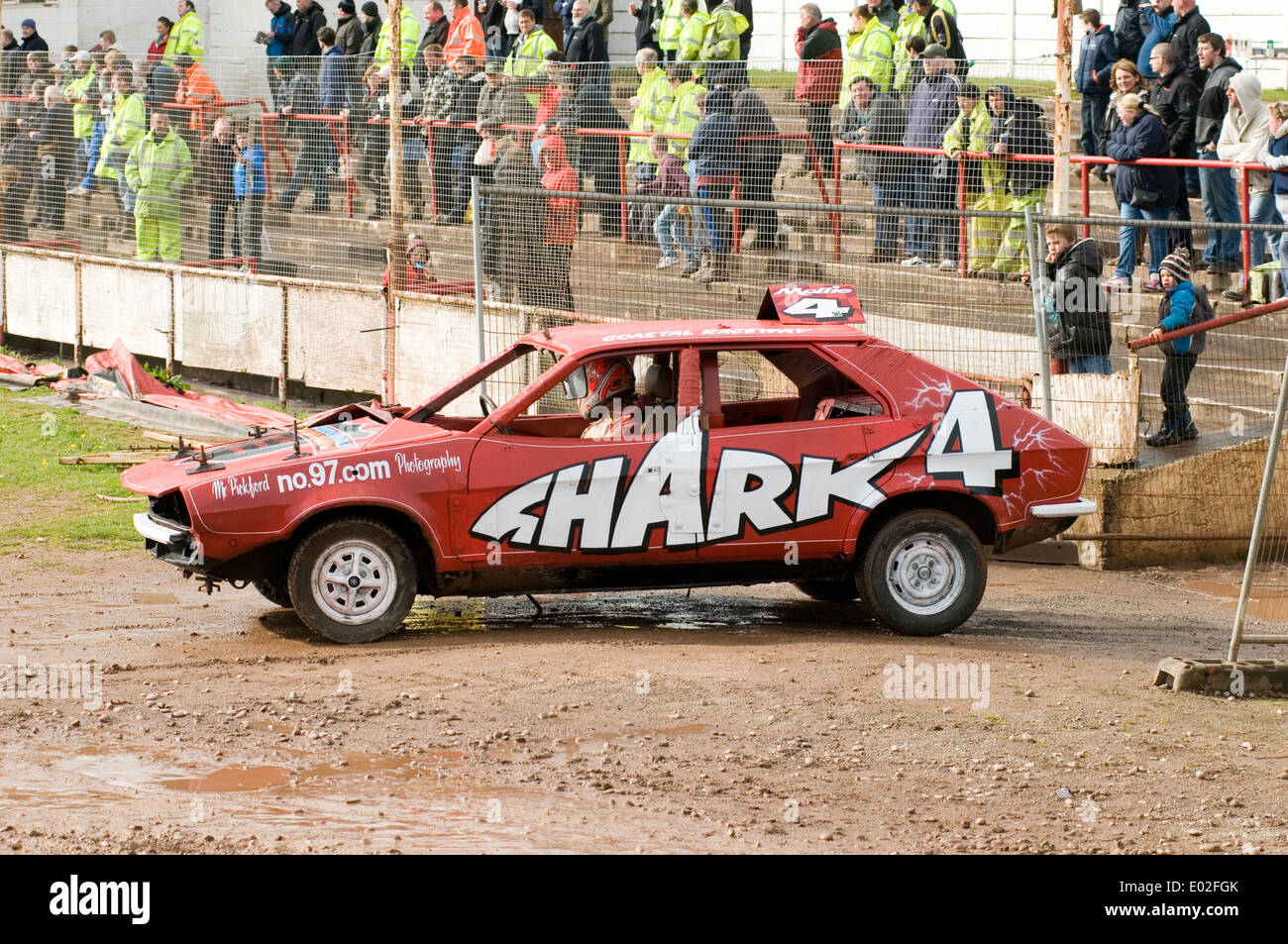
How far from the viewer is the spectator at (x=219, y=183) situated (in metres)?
18.0

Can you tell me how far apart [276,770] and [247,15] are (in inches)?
1086

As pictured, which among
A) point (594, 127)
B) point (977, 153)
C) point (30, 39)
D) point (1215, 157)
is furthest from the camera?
point (30, 39)

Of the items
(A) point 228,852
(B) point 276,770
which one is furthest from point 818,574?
(A) point 228,852

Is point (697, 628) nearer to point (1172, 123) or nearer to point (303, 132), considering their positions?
point (1172, 123)

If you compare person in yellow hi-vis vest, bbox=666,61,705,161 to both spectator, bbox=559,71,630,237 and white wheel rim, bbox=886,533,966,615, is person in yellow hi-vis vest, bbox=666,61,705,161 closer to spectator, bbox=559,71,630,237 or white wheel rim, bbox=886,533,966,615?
spectator, bbox=559,71,630,237

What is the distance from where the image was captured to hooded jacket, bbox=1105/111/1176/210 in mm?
14000

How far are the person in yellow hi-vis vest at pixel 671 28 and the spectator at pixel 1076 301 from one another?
9.43m

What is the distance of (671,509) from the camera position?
8703 millimetres

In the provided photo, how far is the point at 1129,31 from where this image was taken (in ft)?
57.3

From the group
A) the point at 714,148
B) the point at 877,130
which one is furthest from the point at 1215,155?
the point at 714,148

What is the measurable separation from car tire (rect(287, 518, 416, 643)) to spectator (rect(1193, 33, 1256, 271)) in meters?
8.39

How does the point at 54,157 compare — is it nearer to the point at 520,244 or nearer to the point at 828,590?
the point at 520,244

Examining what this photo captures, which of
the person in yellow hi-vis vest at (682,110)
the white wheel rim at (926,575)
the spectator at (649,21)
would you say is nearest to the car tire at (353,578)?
the white wheel rim at (926,575)

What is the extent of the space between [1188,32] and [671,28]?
6643mm
